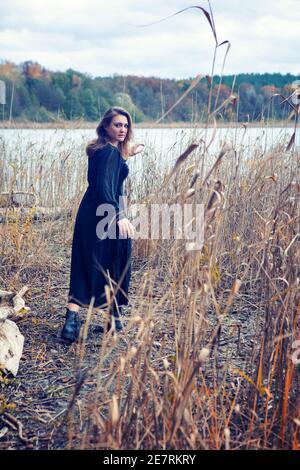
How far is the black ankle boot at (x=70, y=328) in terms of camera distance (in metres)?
2.70

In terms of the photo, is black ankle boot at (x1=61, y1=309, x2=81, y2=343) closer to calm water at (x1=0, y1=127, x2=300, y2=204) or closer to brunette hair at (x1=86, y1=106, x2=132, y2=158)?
brunette hair at (x1=86, y1=106, x2=132, y2=158)

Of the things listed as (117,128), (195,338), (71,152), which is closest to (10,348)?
(195,338)

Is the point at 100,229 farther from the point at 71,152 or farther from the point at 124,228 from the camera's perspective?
the point at 71,152

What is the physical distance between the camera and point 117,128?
2.79 m

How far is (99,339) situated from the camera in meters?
2.81

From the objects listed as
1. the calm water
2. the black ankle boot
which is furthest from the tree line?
the black ankle boot

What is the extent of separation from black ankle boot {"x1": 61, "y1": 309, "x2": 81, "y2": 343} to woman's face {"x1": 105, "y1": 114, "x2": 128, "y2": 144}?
946 mm

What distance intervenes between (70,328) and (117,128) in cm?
107

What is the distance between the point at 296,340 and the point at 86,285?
1.34 metres

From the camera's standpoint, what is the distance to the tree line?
15.2 ft

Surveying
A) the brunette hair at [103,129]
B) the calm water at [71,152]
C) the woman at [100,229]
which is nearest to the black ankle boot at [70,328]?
the woman at [100,229]

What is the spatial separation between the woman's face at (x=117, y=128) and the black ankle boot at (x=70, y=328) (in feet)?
3.11

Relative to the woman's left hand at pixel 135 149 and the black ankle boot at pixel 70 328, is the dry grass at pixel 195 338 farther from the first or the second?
the woman's left hand at pixel 135 149
